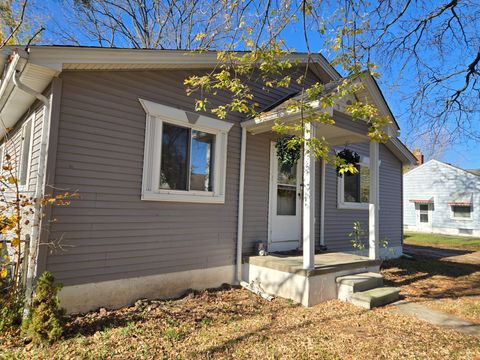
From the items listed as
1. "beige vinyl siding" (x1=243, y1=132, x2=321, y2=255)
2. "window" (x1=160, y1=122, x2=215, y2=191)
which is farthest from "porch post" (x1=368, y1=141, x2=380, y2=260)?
"window" (x1=160, y1=122, x2=215, y2=191)

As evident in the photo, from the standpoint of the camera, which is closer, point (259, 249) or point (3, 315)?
point (3, 315)

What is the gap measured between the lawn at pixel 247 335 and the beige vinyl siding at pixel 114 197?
0.68m

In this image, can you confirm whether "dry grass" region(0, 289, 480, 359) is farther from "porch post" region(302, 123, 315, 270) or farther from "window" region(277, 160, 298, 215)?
"window" region(277, 160, 298, 215)

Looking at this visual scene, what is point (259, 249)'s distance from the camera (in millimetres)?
6039

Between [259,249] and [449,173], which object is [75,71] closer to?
[259,249]

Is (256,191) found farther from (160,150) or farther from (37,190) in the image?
(37,190)

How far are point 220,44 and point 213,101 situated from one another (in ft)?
26.9

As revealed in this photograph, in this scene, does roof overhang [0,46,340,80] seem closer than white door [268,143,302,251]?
Yes

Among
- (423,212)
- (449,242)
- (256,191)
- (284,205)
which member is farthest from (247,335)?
(423,212)

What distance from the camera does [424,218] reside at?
2258cm

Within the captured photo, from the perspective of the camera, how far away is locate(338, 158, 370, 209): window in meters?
8.25

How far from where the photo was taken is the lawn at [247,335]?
10.6ft

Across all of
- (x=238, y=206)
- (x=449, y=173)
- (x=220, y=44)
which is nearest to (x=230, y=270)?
(x=238, y=206)

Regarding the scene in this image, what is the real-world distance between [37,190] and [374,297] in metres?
5.03
